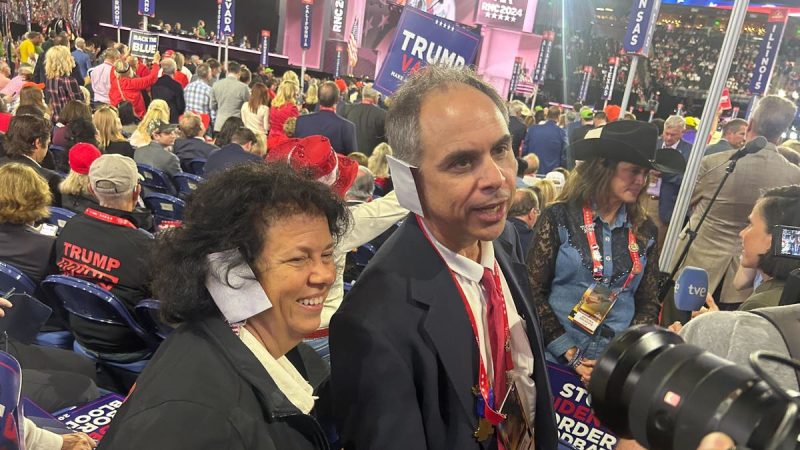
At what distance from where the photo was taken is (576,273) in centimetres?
233

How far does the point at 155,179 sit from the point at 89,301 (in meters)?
2.81

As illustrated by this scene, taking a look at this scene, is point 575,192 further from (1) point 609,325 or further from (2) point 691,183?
(2) point 691,183

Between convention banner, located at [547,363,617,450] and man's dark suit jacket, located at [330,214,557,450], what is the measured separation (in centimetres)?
110

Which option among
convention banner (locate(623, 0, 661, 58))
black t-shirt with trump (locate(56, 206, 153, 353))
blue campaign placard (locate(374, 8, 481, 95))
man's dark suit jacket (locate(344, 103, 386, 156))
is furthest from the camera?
man's dark suit jacket (locate(344, 103, 386, 156))

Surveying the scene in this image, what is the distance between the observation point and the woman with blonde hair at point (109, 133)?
5.55m

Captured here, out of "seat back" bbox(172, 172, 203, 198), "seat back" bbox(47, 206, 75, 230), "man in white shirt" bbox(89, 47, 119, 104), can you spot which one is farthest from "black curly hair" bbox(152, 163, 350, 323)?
"man in white shirt" bbox(89, 47, 119, 104)

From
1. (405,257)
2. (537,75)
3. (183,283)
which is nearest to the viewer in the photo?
(183,283)

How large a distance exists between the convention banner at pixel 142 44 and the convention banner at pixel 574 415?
9.84 m

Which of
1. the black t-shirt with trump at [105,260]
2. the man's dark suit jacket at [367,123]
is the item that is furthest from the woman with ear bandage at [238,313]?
the man's dark suit jacket at [367,123]

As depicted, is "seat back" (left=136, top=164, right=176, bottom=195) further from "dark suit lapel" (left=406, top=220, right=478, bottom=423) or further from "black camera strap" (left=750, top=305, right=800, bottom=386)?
"black camera strap" (left=750, top=305, right=800, bottom=386)

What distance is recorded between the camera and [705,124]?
335 centimetres

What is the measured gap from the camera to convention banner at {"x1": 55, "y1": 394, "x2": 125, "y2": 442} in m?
2.06

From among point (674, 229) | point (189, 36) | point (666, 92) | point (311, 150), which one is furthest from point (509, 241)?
point (666, 92)

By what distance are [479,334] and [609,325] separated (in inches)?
47.1
